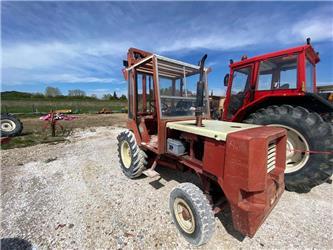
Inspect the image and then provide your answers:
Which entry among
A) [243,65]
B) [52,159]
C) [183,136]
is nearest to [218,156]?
[183,136]

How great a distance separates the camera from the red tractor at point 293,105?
2730 mm

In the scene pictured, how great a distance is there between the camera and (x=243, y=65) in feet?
13.1

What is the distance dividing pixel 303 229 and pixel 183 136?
1.92m

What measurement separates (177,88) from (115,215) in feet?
7.53

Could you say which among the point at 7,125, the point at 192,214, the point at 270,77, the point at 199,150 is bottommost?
the point at 192,214

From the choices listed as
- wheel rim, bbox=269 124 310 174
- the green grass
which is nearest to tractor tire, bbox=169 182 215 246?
wheel rim, bbox=269 124 310 174

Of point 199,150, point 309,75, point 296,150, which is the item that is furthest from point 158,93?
point 309,75

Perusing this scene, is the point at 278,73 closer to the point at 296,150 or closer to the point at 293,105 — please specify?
the point at 293,105

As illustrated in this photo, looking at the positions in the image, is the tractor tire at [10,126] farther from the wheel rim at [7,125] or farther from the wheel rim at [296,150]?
the wheel rim at [296,150]

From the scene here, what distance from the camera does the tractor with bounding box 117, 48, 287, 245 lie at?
5.61ft

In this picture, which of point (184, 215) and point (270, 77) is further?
point (270, 77)

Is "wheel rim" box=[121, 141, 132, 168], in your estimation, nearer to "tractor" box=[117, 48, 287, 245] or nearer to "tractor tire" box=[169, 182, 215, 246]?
"tractor" box=[117, 48, 287, 245]

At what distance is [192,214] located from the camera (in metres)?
2.04

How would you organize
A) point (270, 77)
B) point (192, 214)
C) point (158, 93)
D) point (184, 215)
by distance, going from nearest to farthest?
point (192, 214)
point (184, 215)
point (158, 93)
point (270, 77)
